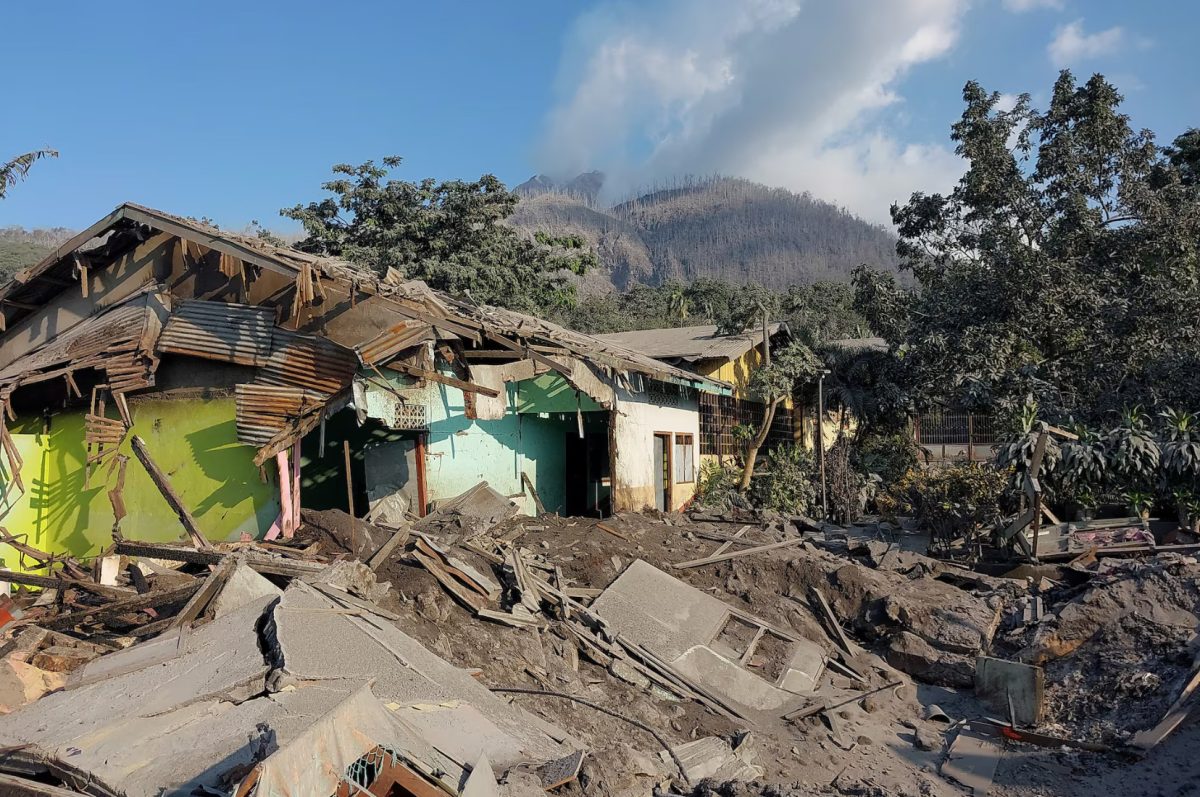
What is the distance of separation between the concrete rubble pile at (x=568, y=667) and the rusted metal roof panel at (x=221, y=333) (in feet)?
8.12

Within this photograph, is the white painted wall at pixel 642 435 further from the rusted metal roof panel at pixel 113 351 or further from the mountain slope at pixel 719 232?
the mountain slope at pixel 719 232

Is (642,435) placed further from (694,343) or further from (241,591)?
(241,591)

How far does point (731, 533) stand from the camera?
40.7ft

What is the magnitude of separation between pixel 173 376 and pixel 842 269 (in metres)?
98.5

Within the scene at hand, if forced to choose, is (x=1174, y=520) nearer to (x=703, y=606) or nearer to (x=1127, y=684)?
(x=1127, y=684)

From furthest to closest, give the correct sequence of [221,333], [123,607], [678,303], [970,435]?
1. [678,303]
2. [970,435]
3. [221,333]
4. [123,607]

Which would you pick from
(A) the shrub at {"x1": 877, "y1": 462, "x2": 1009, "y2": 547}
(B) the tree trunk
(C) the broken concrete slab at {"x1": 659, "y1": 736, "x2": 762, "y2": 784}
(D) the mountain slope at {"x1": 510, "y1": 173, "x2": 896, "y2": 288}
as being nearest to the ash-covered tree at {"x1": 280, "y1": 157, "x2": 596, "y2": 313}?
(B) the tree trunk

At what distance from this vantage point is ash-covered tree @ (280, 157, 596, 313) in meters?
23.8

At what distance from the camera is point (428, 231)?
2439cm

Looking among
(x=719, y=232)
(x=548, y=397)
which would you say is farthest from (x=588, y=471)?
(x=719, y=232)

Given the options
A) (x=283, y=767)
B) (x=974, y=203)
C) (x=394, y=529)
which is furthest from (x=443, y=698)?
(x=974, y=203)

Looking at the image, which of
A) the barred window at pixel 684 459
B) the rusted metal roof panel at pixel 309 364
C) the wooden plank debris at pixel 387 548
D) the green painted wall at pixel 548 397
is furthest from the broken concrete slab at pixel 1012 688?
the rusted metal roof panel at pixel 309 364

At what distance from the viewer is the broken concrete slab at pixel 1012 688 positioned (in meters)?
7.62

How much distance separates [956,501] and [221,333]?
11.1 metres
